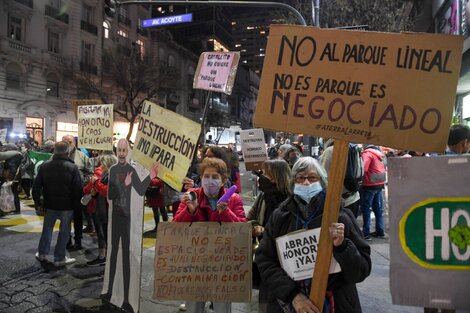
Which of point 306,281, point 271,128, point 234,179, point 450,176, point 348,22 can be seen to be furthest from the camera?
point 348,22

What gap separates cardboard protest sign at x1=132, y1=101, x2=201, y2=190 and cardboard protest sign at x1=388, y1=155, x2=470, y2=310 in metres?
1.82

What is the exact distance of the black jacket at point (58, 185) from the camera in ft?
20.1

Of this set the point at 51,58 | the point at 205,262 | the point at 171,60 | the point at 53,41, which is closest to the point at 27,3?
the point at 53,41

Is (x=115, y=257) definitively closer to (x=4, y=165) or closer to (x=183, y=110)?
(x=4, y=165)

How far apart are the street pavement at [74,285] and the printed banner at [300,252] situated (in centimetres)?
233

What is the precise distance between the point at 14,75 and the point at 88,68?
7216 mm

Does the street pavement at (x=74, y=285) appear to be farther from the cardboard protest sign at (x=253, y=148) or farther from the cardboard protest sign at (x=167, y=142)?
the cardboard protest sign at (x=253, y=148)

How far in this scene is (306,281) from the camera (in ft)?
8.36

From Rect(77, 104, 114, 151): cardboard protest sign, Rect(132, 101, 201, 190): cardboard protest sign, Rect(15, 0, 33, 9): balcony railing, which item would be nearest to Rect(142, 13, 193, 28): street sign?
Rect(77, 104, 114, 151): cardboard protest sign

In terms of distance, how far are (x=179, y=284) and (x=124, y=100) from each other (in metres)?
37.2

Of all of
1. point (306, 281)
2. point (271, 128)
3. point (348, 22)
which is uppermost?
point (348, 22)

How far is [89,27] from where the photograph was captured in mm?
37344

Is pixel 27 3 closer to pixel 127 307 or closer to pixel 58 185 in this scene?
pixel 58 185

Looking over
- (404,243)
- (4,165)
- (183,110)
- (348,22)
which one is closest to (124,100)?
(183,110)
